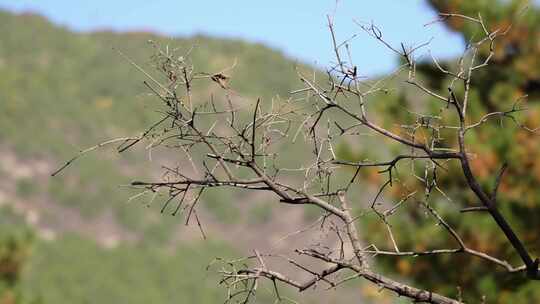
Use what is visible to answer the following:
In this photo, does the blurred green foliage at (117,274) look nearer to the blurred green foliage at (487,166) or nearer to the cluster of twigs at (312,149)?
the blurred green foliage at (487,166)

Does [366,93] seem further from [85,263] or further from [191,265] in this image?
[191,265]

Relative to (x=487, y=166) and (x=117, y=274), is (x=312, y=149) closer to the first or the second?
(x=487, y=166)

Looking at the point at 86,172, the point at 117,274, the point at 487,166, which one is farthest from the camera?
the point at 86,172

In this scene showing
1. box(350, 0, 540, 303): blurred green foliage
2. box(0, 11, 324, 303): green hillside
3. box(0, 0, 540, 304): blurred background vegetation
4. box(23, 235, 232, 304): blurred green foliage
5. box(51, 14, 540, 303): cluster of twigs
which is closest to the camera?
box(51, 14, 540, 303): cluster of twigs

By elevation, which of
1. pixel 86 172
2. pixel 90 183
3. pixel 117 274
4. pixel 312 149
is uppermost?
pixel 86 172

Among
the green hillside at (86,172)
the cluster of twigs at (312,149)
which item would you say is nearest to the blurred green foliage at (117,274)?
the green hillside at (86,172)

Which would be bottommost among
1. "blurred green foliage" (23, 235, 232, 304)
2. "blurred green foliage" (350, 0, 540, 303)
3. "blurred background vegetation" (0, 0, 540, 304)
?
"blurred green foliage" (350, 0, 540, 303)

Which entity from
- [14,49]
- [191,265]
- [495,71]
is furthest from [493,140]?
[14,49]

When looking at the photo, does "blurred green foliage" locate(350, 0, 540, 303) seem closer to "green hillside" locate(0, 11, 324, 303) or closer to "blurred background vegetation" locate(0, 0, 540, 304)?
"blurred background vegetation" locate(0, 0, 540, 304)

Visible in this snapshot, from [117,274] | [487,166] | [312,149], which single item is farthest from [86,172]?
[312,149]

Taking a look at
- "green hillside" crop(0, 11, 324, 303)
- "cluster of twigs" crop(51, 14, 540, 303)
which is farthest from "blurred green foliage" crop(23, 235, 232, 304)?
"cluster of twigs" crop(51, 14, 540, 303)

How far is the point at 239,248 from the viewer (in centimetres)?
7481

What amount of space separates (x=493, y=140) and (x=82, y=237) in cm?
5950

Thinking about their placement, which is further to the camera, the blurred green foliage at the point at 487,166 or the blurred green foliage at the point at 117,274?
the blurred green foliage at the point at 117,274
